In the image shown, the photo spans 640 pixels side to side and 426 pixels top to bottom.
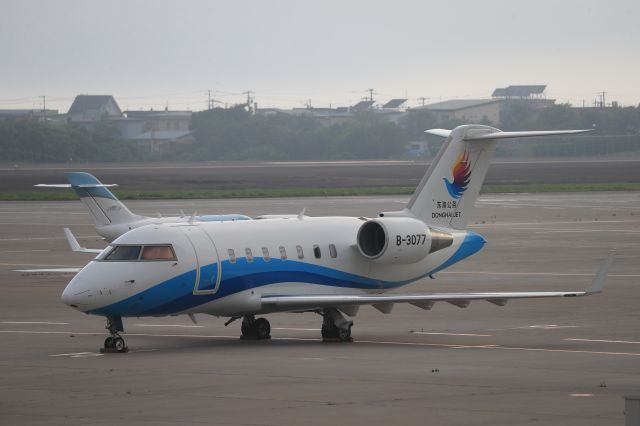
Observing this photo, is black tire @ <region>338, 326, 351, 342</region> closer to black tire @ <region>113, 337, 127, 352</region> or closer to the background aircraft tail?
black tire @ <region>113, 337, 127, 352</region>

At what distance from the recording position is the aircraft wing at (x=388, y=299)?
25453 mm

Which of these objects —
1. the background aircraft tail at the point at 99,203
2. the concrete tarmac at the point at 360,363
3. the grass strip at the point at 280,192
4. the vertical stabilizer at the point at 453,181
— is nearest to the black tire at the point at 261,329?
the concrete tarmac at the point at 360,363

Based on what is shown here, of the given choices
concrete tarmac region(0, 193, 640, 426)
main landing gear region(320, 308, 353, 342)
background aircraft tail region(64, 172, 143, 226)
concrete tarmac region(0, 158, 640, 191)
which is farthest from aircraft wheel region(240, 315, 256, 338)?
concrete tarmac region(0, 158, 640, 191)

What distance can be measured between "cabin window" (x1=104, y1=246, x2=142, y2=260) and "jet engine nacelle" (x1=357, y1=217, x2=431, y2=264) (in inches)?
212

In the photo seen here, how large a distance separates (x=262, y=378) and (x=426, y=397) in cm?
334

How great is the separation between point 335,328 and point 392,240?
2624 mm

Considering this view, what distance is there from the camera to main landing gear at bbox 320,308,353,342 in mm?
26922

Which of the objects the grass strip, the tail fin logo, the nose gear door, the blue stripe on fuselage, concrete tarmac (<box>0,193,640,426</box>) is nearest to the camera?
concrete tarmac (<box>0,193,640,426</box>)

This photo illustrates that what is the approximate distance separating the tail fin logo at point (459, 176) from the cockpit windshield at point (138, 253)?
8060mm

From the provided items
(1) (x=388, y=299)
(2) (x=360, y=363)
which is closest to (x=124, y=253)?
(1) (x=388, y=299)

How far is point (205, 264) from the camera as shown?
26.0 metres

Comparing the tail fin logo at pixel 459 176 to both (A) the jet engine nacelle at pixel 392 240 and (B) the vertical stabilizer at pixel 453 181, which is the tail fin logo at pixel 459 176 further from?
(A) the jet engine nacelle at pixel 392 240

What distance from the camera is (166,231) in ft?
86.2

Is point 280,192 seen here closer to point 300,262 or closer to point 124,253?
point 300,262
